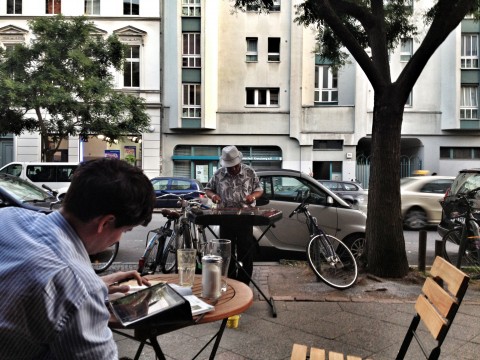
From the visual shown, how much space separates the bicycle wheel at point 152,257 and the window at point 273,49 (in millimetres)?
22138

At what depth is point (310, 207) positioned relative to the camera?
25.1 feet

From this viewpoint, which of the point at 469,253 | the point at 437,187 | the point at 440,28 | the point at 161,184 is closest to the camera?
the point at 440,28

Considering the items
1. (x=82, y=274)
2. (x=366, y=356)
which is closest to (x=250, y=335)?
(x=366, y=356)

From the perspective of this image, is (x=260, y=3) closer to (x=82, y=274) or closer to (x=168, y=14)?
(x=82, y=274)

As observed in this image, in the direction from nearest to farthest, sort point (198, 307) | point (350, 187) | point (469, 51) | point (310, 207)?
point (198, 307) < point (310, 207) < point (350, 187) < point (469, 51)

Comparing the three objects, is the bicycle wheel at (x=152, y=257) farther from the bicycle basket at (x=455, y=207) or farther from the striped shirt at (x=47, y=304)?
the striped shirt at (x=47, y=304)

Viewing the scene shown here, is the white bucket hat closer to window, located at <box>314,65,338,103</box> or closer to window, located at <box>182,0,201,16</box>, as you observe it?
window, located at <box>314,65,338,103</box>

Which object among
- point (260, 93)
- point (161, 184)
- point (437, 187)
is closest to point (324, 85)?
point (260, 93)

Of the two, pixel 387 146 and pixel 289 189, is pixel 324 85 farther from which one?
pixel 387 146

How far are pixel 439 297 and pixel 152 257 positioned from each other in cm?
486

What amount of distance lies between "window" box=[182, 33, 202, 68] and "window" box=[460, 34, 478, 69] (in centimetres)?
1518

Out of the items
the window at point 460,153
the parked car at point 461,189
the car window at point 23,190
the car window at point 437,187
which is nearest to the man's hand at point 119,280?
the car window at point 23,190

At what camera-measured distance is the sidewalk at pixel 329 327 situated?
388cm

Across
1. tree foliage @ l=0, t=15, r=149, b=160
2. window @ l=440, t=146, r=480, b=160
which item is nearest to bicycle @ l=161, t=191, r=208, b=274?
tree foliage @ l=0, t=15, r=149, b=160
